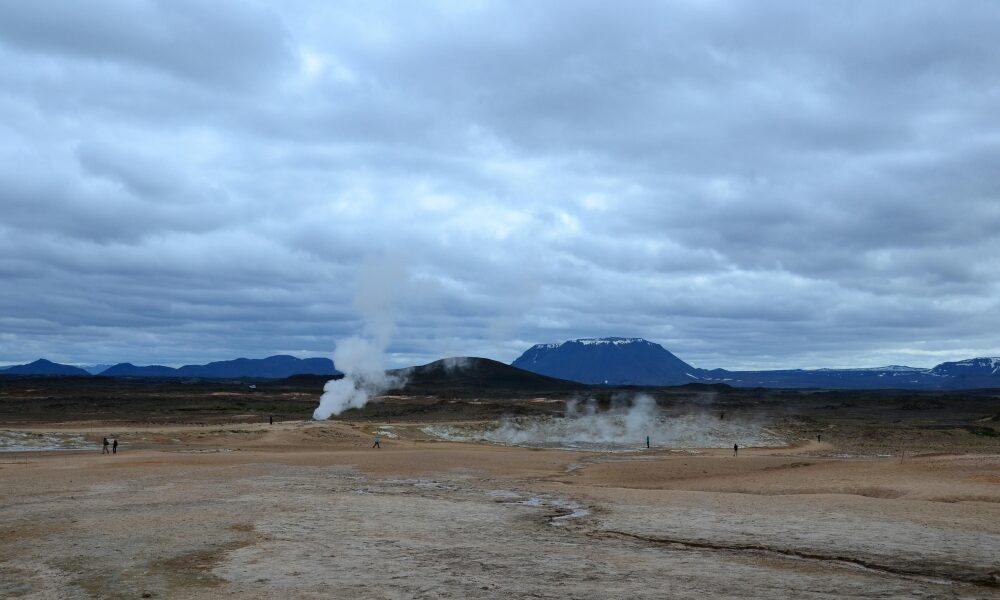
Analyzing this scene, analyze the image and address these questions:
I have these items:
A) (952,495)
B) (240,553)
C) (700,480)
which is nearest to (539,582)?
(240,553)

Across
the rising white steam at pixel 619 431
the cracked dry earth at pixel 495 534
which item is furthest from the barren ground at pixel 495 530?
the rising white steam at pixel 619 431

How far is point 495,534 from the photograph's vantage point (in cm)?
1864

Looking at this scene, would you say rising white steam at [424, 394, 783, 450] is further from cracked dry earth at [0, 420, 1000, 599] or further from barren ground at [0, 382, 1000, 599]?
cracked dry earth at [0, 420, 1000, 599]

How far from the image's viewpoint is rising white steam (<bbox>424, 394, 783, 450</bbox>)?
213 ft

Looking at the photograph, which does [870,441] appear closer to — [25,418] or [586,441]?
[586,441]

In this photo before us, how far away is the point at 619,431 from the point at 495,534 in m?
56.5

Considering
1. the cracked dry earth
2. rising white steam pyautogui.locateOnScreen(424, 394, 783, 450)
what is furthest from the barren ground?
rising white steam pyautogui.locateOnScreen(424, 394, 783, 450)

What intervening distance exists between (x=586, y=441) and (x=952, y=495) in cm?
4174

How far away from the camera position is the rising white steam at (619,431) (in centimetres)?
6488

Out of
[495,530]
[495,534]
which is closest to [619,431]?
[495,530]

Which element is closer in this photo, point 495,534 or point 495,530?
point 495,534

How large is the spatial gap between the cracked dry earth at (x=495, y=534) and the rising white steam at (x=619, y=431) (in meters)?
31.0

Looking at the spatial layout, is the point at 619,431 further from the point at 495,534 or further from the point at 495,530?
the point at 495,534

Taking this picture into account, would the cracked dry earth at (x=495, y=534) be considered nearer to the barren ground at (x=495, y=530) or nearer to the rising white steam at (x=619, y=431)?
the barren ground at (x=495, y=530)
